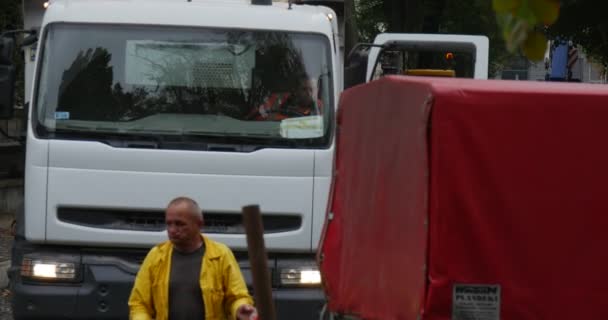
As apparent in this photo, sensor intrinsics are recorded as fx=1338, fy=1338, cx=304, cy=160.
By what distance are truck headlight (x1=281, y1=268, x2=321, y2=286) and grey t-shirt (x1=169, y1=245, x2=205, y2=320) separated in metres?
2.57

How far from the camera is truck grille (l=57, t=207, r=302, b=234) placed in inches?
370

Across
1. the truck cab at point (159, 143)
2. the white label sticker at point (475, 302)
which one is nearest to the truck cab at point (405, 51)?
the truck cab at point (159, 143)

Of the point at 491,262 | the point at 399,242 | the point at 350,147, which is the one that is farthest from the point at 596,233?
the point at 350,147

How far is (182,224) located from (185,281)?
323 mm

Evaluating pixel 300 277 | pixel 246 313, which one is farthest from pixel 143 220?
pixel 246 313

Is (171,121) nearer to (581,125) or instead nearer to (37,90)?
(37,90)

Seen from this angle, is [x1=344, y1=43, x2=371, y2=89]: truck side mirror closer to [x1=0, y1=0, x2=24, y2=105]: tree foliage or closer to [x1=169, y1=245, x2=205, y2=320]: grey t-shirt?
[x1=169, y1=245, x2=205, y2=320]: grey t-shirt

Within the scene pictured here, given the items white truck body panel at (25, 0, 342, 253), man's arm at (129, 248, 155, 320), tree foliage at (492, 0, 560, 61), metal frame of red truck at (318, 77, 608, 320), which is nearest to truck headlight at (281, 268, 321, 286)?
white truck body panel at (25, 0, 342, 253)

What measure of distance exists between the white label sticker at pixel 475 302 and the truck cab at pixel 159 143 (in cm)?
409

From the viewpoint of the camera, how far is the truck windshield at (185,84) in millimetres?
9508

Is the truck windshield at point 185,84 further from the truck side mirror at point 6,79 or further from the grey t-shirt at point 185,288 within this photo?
the grey t-shirt at point 185,288

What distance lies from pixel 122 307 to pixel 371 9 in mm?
31805

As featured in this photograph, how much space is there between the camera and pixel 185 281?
6891 mm

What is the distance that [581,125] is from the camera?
216 inches
